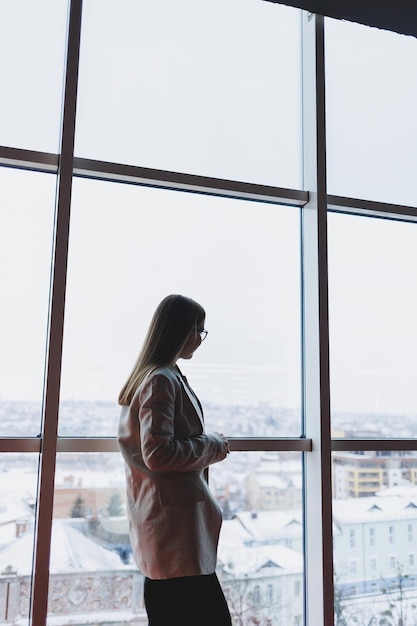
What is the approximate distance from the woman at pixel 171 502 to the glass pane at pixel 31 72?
1060 millimetres

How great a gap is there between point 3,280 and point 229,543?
1301 mm

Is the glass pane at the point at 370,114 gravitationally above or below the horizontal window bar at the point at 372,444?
above

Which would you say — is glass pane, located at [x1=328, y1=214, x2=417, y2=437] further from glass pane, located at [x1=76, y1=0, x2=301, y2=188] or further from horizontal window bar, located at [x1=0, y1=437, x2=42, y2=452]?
horizontal window bar, located at [x1=0, y1=437, x2=42, y2=452]

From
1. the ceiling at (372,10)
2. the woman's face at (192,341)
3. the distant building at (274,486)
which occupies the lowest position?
the distant building at (274,486)

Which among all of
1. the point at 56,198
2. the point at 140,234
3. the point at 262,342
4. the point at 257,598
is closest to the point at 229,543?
the point at 257,598

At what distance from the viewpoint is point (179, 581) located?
1777mm

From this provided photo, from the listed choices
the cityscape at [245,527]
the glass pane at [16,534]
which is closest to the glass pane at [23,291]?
the cityscape at [245,527]

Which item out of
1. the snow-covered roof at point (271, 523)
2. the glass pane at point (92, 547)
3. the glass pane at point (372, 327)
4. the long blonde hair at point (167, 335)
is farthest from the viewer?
the glass pane at point (372, 327)

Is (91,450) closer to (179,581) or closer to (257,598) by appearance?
(179,581)

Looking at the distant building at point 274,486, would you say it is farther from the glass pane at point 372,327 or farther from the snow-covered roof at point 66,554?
the snow-covered roof at point 66,554

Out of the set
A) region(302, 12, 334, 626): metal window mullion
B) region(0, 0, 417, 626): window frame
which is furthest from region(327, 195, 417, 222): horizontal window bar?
region(302, 12, 334, 626): metal window mullion

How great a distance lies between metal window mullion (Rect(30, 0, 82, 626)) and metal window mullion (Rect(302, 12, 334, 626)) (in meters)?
1.03

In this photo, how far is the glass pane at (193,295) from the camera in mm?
2301

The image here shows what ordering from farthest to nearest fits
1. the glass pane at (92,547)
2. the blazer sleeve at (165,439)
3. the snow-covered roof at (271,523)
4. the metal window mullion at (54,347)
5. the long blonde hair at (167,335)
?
the snow-covered roof at (271,523) → the glass pane at (92,547) → the metal window mullion at (54,347) → the long blonde hair at (167,335) → the blazer sleeve at (165,439)
